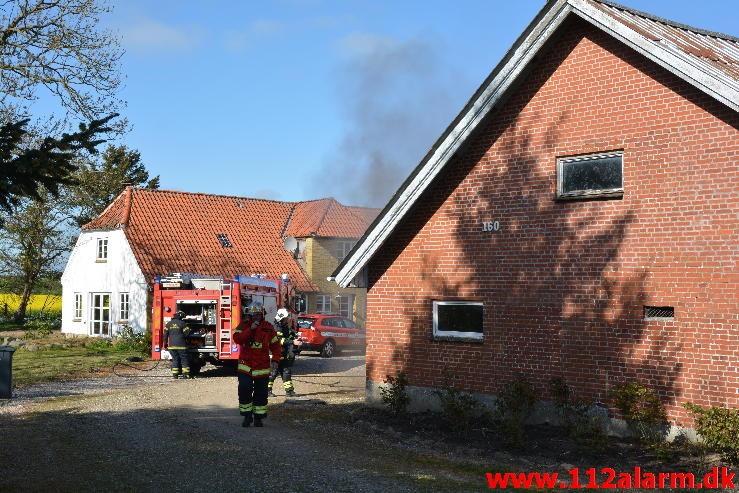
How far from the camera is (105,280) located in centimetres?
3403

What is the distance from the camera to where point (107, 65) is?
872 inches

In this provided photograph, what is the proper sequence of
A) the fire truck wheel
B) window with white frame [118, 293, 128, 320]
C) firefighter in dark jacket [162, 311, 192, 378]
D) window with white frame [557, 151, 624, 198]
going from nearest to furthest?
1. window with white frame [557, 151, 624, 198]
2. firefighter in dark jacket [162, 311, 192, 378]
3. the fire truck wheel
4. window with white frame [118, 293, 128, 320]

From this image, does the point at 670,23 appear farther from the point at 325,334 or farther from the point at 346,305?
the point at 346,305

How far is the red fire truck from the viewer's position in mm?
20031

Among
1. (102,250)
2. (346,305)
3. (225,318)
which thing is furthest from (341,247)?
(225,318)

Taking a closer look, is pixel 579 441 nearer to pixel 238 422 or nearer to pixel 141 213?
pixel 238 422

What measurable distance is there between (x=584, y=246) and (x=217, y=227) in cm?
2680

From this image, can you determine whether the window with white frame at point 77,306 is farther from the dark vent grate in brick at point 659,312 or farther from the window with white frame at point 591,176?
the dark vent grate in brick at point 659,312

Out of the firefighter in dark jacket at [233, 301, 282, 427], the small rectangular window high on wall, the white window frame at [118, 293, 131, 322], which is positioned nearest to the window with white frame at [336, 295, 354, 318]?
the white window frame at [118, 293, 131, 322]

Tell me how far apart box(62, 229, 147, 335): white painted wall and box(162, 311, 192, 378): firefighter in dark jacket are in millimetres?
Result: 11259

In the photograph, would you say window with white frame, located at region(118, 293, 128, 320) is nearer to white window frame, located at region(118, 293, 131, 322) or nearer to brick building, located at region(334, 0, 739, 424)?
white window frame, located at region(118, 293, 131, 322)

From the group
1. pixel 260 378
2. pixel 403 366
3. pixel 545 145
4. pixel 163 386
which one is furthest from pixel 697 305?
pixel 163 386

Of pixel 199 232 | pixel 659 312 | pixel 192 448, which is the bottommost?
pixel 192 448

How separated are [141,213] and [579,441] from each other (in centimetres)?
2742
